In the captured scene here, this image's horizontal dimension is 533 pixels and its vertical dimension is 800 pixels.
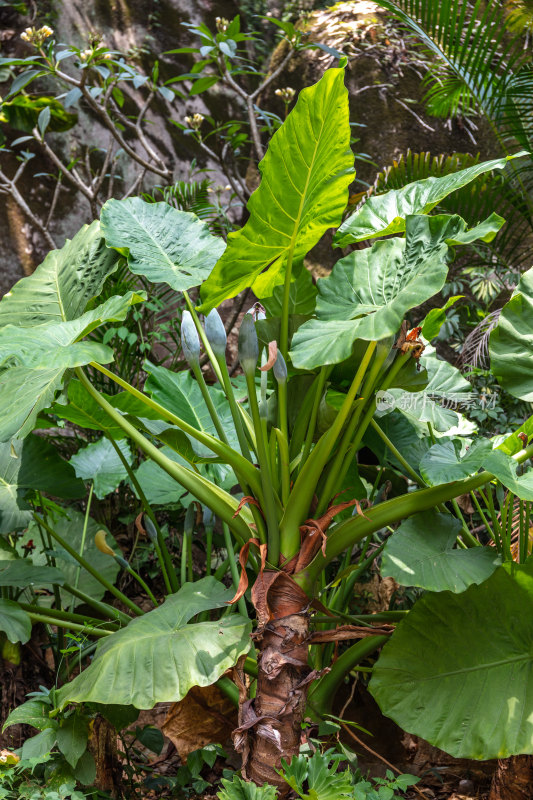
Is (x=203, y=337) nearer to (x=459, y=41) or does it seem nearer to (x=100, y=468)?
(x=100, y=468)

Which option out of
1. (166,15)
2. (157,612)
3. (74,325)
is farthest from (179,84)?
(157,612)

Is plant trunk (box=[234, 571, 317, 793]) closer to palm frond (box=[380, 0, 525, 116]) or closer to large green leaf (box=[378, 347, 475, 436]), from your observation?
large green leaf (box=[378, 347, 475, 436])

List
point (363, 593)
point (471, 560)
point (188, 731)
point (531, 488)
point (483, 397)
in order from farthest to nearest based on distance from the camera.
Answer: point (483, 397) < point (363, 593) < point (188, 731) < point (471, 560) < point (531, 488)

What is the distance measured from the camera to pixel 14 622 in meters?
1.43

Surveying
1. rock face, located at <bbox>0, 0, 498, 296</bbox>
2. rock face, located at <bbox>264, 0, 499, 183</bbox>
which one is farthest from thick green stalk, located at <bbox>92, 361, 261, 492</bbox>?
rock face, located at <bbox>264, 0, 499, 183</bbox>

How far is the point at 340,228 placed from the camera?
1.51 meters

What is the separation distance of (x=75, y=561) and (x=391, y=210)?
1337 millimetres

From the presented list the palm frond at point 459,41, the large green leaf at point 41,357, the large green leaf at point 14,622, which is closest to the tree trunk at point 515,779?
the large green leaf at point 14,622

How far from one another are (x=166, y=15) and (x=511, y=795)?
4.70 meters

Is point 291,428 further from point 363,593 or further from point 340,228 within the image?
point 363,593

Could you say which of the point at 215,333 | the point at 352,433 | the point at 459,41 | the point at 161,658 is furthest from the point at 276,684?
the point at 459,41

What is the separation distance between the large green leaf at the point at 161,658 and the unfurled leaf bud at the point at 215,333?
0.53 meters

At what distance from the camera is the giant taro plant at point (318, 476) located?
1196 mm

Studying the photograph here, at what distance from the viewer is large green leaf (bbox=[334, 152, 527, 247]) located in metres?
1.42
